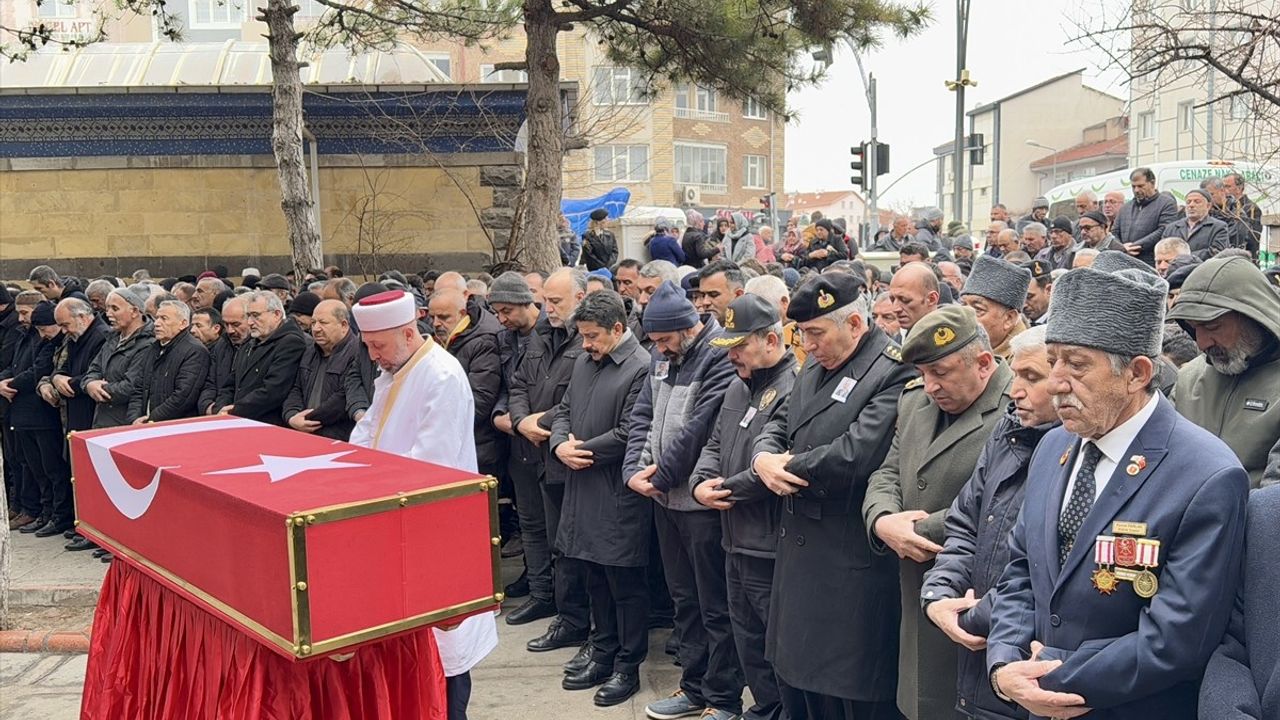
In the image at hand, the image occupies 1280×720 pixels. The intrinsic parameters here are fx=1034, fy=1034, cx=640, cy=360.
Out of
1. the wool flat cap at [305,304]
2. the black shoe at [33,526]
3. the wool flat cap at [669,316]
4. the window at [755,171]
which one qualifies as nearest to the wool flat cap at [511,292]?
the wool flat cap at [305,304]

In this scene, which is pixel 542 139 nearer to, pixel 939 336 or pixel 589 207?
pixel 939 336

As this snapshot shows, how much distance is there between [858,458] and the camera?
13.2 ft

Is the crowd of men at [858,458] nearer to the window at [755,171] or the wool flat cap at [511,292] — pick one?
the wool flat cap at [511,292]

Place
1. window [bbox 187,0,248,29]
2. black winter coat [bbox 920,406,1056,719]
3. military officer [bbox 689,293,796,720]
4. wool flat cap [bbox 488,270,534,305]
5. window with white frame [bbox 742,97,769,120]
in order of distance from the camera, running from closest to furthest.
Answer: black winter coat [bbox 920,406,1056,719] → military officer [bbox 689,293,796,720] → wool flat cap [bbox 488,270,534,305] → window with white frame [bbox 742,97,769,120] → window [bbox 187,0,248,29]

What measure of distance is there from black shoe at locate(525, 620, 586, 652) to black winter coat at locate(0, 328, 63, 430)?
222 inches

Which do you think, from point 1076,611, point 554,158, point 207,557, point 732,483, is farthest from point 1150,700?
point 554,158

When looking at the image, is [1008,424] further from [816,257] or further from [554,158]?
[816,257]

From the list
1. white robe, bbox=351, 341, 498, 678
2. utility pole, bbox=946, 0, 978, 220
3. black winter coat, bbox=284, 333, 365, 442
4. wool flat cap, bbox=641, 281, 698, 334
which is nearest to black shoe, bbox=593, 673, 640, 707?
white robe, bbox=351, 341, 498, 678

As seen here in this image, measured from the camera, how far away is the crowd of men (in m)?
2.44

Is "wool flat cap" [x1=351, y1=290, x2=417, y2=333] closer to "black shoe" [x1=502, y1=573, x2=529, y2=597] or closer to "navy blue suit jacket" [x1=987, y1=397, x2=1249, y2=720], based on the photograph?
"navy blue suit jacket" [x1=987, y1=397, x2=1249, y2=720]

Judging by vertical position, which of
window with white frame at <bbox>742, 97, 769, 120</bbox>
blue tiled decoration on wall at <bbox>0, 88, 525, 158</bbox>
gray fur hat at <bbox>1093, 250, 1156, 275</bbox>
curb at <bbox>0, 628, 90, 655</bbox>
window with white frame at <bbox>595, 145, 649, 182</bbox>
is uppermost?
window with white frame at <bbox>595, 145, 649, 182</bbox>

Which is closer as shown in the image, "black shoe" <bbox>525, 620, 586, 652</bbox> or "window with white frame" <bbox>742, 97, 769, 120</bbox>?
"black shoe" <bbox>525, 620, 586, 652</bbox>

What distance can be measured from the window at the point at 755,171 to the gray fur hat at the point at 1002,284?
50750 millimetres

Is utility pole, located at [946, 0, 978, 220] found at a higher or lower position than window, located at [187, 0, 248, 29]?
lower
